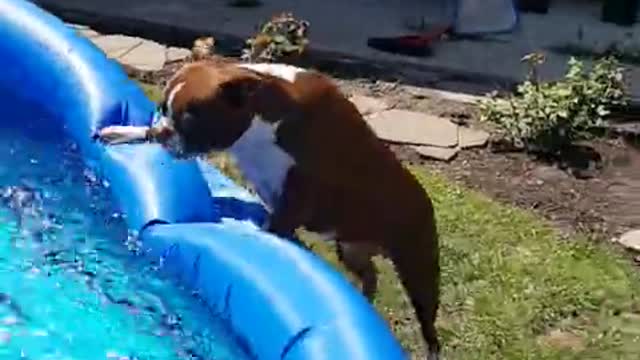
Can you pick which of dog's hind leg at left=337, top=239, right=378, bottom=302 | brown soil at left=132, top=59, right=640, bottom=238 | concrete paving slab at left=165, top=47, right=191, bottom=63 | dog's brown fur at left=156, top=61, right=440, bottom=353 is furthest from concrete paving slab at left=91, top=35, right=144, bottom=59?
dog's brown fur at left=156, top=61, right=440, bottom=353

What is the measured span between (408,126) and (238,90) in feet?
9.23

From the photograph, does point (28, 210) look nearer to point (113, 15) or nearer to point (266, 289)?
point (266, 289)

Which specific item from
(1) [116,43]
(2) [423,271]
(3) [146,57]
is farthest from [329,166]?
(1) [116,43]

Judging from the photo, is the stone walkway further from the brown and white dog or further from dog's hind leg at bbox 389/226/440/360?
the brown and white dog

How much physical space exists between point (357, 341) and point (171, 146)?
64 centimetres

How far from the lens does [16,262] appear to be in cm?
423

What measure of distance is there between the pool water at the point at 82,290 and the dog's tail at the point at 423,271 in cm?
50

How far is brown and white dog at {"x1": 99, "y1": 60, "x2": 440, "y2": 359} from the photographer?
3.23 meters

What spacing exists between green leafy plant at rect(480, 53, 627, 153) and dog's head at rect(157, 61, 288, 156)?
2670mm

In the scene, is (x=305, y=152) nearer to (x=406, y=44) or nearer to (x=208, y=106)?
(x=208, y=106)

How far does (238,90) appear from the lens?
322 cm

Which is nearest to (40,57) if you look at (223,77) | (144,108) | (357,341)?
(144,108)

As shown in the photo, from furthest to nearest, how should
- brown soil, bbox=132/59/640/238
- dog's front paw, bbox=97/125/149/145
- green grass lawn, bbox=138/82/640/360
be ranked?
brown soil, bbox=132/59/640/238 → green grass lawn, bbox=138/82/640/360 → dog's front paw, bbox=97/125/149/145

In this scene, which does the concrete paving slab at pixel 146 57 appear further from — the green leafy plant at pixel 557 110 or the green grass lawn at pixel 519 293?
the green grass lawn at pixel 519 293
